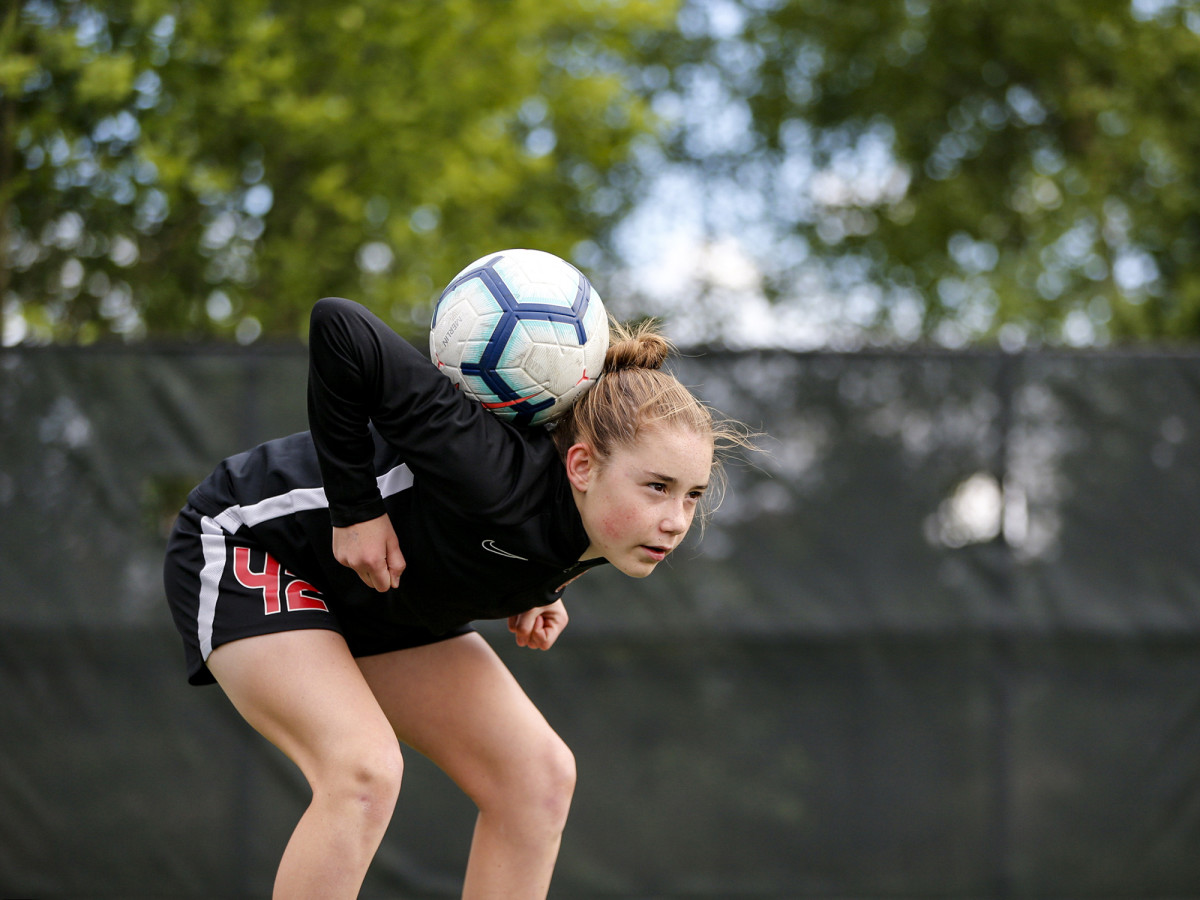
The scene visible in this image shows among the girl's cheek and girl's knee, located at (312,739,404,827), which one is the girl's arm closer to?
the girl's cheek

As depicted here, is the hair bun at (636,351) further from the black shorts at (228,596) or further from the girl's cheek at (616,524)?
the black shorts at (228,596)

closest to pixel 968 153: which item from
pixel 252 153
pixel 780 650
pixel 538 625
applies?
pixel 252 153

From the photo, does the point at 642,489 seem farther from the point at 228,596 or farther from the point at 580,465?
the point at 228,596

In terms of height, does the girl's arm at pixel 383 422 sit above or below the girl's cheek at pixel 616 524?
above

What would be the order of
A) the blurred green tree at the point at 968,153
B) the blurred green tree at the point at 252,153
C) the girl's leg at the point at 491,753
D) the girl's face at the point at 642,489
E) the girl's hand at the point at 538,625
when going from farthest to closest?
the blurred green tree at the point at 968,153 → the blurred green tree at the point at 252,153 → the girl's hand at the point at 538,625 → the girl's leg at the point at 491,753 → the girl's face at the point at 642,489

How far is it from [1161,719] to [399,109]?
591 cm

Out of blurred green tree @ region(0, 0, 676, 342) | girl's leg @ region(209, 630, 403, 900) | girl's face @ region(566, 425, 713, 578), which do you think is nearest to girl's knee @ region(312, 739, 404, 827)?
girl's leg @ region(209, 630, 403, 900)

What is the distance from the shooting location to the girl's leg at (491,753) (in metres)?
2.54

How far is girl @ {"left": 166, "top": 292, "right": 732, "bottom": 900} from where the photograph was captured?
6.88 feet

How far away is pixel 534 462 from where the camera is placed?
224 centimetres

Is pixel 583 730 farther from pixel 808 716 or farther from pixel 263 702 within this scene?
pixel 263 702

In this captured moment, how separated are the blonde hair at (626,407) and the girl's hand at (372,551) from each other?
0.41m

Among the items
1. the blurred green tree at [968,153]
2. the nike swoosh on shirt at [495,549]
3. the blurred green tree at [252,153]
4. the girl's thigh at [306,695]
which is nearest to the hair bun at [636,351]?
the nike swoosh on shirt at [495,549]

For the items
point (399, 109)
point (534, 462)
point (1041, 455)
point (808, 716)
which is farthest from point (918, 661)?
point (399, 109)
